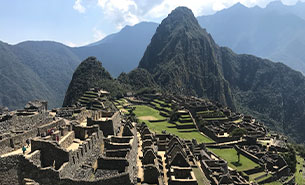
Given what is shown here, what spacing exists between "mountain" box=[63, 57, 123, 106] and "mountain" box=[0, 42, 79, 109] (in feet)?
43.4

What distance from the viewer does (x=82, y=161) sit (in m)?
17.6

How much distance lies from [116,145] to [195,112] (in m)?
50.8

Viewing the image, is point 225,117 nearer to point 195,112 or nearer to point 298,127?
point 195,112

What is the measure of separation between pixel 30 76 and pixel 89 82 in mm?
33278

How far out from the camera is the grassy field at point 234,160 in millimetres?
36741

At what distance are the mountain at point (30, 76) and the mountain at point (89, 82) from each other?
43.4 ft

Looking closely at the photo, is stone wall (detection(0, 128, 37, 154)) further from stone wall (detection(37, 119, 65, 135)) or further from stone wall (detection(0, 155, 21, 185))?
stone wall (detection(0, 155, 21, 185))

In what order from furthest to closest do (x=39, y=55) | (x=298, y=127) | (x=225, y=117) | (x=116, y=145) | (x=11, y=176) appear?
(x=39, y=55) < (x=298, y=127) < (x=225, y=117) < (x=116, y=145) < (x=11, y=176)

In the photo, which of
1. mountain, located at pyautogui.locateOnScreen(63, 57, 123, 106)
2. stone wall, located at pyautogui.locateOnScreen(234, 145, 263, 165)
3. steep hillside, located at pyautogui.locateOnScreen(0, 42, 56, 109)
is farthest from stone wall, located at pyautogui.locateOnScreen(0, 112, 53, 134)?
steep hillside, located at pyautogui.locateOnScreen(0, 42, 56, 109)

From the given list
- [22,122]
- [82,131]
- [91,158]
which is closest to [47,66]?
[22,122]

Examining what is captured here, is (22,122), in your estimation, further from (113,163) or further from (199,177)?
(199,177)

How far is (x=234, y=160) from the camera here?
39.8 meters

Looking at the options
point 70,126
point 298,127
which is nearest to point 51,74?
point 70,126

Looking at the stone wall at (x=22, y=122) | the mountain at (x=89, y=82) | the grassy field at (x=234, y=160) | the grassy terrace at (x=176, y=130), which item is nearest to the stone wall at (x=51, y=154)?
the stone wall at (x=22, y=122)
